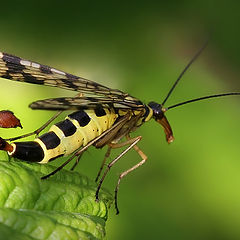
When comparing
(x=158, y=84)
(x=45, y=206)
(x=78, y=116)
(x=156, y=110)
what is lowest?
(x=45, y=206)

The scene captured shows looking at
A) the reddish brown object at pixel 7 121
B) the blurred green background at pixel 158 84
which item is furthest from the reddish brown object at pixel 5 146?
the blurred green background at pixel 158 84

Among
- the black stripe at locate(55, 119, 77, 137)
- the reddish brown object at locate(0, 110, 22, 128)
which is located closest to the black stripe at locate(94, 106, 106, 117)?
the black stripe at locate(55, 119, 77, 137)

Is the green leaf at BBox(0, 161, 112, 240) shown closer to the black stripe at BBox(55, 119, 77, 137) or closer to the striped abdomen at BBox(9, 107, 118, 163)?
the striped abdomen at BBox(9, 107, 118, 163)

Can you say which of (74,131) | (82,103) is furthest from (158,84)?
(82,103)

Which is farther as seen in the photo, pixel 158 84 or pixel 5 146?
pixel 158 84

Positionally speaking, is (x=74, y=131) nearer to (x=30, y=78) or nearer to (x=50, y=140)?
(x=50, y=140)

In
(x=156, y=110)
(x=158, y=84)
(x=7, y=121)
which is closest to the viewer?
(x=7, y=121)
